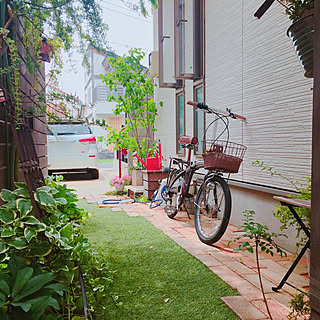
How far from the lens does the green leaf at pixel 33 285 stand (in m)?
1.33

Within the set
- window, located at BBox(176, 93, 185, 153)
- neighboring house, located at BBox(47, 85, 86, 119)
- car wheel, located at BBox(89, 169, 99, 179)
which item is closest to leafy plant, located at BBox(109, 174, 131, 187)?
window, located at BBox(176, 93, 185, 153)

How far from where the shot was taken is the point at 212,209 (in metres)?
3.37

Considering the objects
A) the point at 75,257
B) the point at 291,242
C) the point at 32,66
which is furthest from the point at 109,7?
the point at 291,242

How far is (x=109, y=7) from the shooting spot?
2020 mm

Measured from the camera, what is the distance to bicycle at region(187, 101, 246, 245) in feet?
10.1

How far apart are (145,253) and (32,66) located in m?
1.80

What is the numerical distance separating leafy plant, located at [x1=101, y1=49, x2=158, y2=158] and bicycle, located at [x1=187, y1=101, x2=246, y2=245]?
347cm

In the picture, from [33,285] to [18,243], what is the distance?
9.6 inches

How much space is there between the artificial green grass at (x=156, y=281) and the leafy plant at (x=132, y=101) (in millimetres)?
3633

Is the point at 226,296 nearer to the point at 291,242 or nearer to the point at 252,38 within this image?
the point at 291,242

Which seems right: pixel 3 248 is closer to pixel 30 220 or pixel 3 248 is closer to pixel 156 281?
pixel 30 220

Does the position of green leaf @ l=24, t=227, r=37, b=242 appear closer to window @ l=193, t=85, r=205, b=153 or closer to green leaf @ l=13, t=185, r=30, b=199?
green leaf @ l=13, t=185, r=30, b=199

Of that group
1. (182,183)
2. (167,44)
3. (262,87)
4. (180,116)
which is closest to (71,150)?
(180,116)

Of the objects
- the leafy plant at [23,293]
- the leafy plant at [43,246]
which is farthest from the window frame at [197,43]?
the leafy plant at [23,293]
